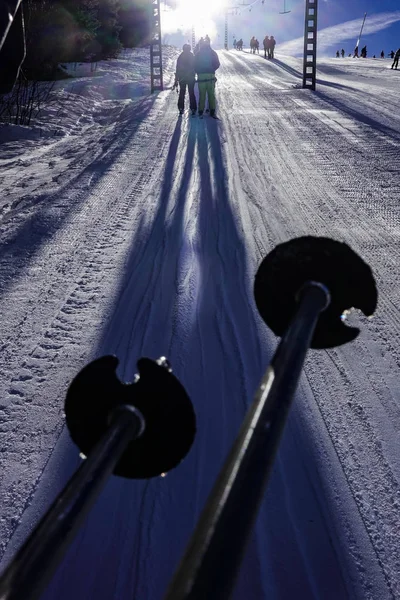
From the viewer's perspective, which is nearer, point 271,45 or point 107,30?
point 107,30

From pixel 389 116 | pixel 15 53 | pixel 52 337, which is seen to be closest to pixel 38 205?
pixel 52 337

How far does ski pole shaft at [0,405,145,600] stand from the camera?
65 cm

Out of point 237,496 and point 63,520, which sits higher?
point 237,496

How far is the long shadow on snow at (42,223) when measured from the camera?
4.81 metres

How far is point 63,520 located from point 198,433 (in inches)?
76.4

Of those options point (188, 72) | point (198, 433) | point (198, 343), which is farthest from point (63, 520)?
point (188, 72)

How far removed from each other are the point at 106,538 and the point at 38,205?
16.8 ft

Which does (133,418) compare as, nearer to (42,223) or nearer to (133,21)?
(42,223)

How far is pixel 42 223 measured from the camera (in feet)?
19.1

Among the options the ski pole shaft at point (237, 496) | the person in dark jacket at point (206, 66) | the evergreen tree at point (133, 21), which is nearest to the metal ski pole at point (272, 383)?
the ski pole shaft at point (237, 496)

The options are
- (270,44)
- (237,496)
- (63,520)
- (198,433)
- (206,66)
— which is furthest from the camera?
(270,44)

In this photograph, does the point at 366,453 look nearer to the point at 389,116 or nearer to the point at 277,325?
the point at 277,325

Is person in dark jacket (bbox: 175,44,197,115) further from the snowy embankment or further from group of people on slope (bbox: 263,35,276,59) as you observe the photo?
group of people on slope (bbox: 263,35,276,59)

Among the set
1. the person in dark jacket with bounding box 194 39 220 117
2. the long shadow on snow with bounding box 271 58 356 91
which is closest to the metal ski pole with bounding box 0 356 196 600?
the person in dark jacket with bounding box 194 39 220 117
